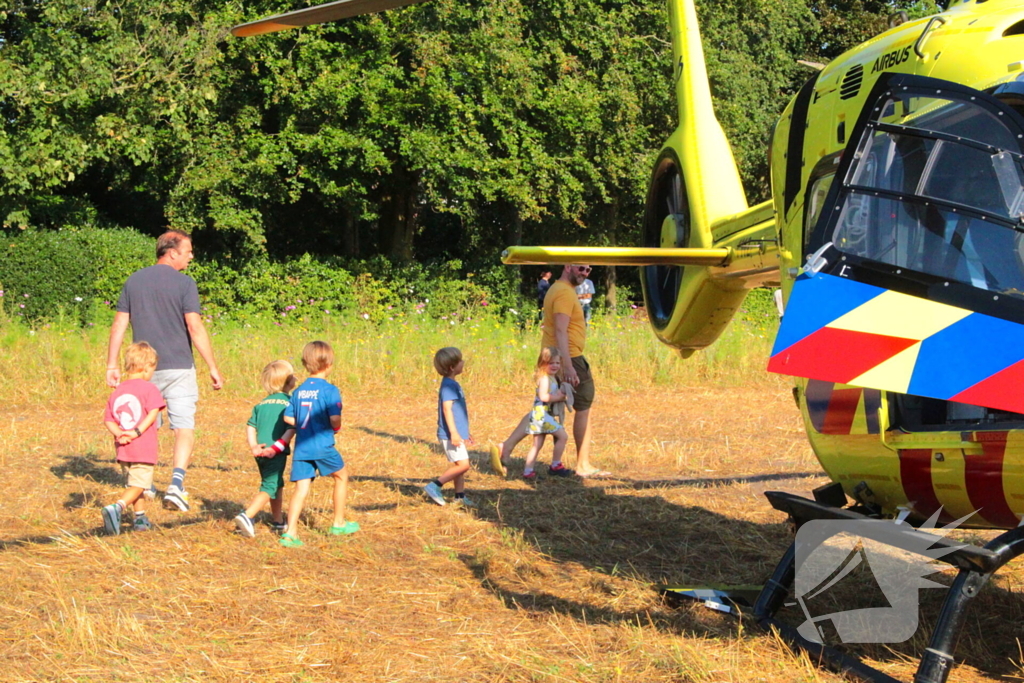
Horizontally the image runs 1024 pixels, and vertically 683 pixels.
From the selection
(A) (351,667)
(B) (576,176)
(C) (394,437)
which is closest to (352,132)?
(B) (576,176)

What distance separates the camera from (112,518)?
5293 millimetres

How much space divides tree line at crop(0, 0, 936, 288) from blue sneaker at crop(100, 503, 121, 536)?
13286 mm

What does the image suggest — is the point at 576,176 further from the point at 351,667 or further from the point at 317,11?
the point at 351,667

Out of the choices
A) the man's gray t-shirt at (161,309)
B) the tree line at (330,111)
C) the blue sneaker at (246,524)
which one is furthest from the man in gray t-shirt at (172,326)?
the tree line at (330,111)

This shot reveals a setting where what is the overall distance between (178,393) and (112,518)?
885 mm

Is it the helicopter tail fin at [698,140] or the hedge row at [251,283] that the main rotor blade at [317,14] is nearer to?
the helicopter tail fin at [698,140]

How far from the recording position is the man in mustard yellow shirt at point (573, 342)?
722 centimetres

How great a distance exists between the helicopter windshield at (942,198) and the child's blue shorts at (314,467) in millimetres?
3159

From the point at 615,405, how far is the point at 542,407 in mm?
3931

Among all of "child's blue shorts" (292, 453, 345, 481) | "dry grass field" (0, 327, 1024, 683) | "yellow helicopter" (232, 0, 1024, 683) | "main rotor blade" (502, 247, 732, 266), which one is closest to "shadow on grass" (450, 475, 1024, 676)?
"dry grass field" (0, 327, 1024, 683)

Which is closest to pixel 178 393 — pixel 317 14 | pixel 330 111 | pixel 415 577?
pixel 415 577

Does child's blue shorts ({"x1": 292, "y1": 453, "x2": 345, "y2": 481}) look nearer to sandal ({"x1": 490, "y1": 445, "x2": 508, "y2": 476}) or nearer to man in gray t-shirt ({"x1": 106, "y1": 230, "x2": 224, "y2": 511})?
man in gray t-shirt ({"x1": 106, "y1": 230, "x2": 224, "y2": 511})

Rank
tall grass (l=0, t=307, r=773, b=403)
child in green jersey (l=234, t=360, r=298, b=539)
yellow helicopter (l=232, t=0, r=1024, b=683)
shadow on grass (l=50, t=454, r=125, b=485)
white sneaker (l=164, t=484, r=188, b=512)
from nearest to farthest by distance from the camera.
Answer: yellow helicopter (l=232, t=0, r=1024, b=683) → child in green jersey (l=234, t=360, r=298, b=539) → white sneaker (l=164, t=484, r=188, b=512) → shadow on grass (l=50, t=454, r=125, b=485) → tall grass (l=0, t=307, r=773, b=403)

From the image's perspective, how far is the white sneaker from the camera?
5773 millimetres
